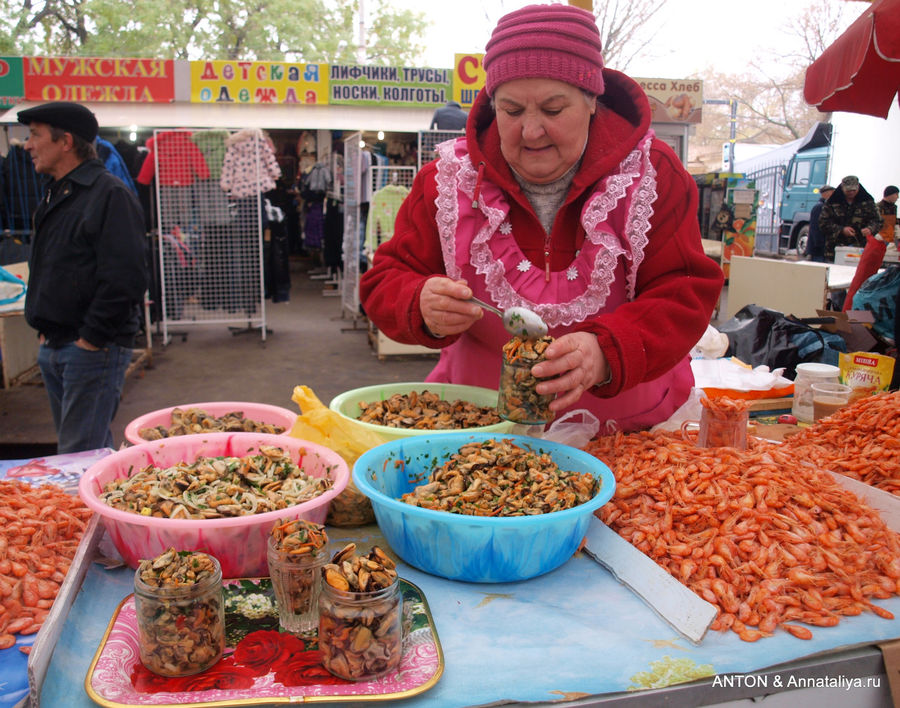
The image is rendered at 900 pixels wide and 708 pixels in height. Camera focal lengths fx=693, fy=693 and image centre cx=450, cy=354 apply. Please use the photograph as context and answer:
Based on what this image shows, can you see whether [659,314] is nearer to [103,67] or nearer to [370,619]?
[370,619]

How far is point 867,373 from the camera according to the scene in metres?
2.72

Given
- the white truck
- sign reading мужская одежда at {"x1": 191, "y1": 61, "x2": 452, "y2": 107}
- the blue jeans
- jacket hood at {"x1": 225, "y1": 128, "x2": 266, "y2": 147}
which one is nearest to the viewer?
the blue jeans

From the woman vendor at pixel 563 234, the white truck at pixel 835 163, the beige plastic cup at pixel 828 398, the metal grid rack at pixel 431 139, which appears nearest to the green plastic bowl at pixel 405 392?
the woman vendor at pixel 563 234

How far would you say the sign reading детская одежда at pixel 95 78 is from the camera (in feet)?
36.8

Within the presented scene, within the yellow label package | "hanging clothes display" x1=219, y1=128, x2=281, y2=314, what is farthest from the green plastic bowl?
"hanging clothes display" x1=219, y1=128, x2=281, y2=314

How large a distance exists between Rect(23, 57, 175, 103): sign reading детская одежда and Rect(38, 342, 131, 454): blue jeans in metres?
9.42

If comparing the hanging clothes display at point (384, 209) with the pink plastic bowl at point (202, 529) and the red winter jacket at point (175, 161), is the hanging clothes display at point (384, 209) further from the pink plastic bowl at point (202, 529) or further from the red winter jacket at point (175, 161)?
the pink plastic bowl at point (202, 529)

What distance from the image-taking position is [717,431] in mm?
1879

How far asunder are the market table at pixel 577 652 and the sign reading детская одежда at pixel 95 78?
39.0 feet

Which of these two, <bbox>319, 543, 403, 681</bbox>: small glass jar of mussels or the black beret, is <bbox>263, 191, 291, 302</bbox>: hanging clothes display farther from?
<bbox>319, 543, 403, 681</bbox>: small glass jar of mussels

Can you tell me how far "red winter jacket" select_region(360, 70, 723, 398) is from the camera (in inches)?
67.9

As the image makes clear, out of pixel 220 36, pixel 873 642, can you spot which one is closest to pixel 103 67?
pixel 873 642

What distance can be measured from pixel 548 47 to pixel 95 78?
11.9 m

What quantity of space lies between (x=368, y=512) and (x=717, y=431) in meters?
0.96
